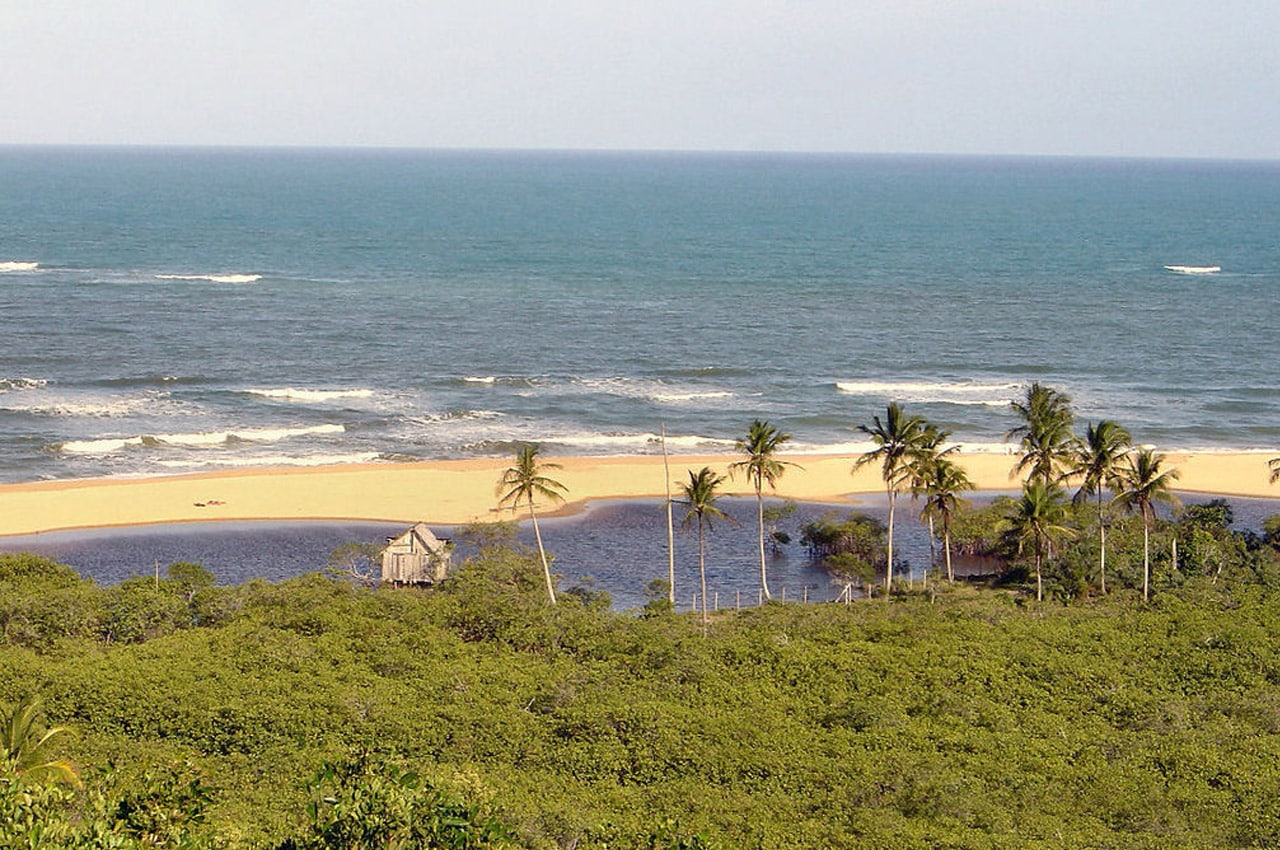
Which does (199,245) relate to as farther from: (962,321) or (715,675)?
(715,675)

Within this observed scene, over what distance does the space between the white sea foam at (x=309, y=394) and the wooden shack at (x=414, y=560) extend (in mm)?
30765

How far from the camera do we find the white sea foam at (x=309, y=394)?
79562mm

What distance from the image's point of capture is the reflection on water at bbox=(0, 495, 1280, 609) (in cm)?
5231

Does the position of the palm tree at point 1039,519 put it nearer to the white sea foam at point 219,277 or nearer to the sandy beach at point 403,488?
the sandy beach at point 403,488

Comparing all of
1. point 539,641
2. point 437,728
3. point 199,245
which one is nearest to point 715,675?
point 539,641

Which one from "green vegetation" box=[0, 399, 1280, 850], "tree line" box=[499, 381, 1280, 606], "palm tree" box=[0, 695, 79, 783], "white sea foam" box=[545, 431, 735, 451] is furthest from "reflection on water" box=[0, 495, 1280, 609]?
"palm tree" box=[0, 695, 79, 783]

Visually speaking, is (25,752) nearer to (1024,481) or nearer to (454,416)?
(1024,481)

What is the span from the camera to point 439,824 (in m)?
23.2

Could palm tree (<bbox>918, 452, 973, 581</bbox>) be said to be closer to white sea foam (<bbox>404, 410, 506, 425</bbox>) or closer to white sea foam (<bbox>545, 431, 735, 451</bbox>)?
white sea foam (<bbox>545, 431, 735, 451</bbox>)

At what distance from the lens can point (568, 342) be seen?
317 ft

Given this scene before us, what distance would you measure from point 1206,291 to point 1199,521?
254 ft

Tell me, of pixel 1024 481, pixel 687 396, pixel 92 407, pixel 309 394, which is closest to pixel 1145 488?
pixel 1024 481

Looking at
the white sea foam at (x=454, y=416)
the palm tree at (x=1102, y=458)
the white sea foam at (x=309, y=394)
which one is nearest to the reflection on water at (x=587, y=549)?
the palm tree at (x=1102, y=458)

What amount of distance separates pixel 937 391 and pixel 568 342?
26.4 meters
